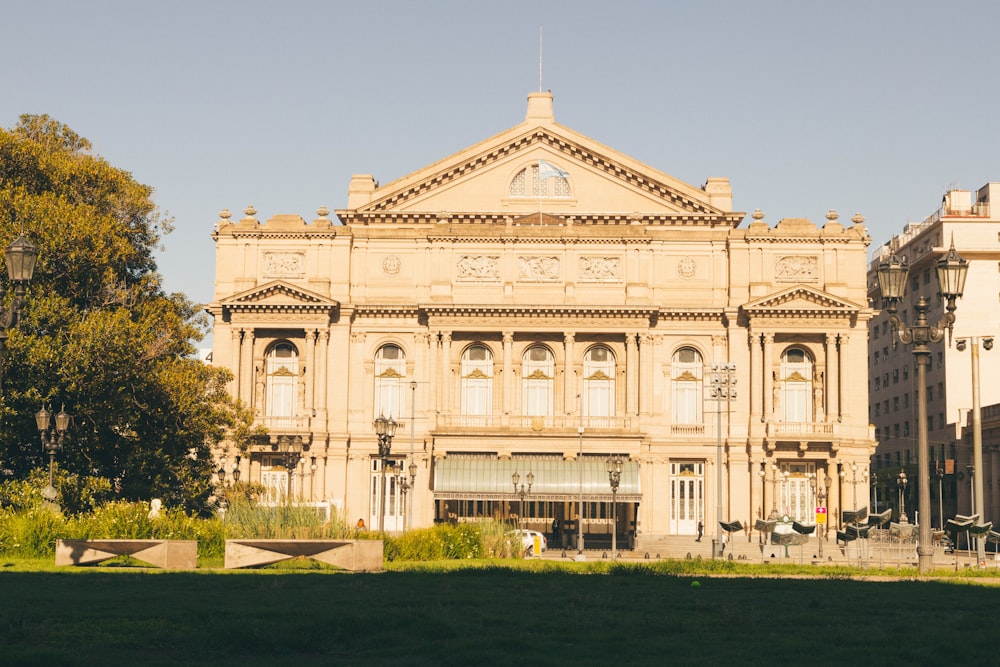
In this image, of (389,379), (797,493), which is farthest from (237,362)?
(797,493)

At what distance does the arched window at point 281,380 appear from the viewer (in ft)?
237

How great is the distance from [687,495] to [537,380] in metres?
10.1

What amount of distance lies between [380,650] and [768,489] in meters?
56.6

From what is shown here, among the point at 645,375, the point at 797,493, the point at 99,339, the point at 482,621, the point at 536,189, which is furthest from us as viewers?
the point at 536,189

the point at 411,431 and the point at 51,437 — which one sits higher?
the point at 411,431

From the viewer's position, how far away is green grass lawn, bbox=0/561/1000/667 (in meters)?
15.9

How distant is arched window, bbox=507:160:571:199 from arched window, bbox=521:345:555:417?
8659mm

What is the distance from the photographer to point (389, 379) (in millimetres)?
72500

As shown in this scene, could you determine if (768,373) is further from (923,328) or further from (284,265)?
(923,328)

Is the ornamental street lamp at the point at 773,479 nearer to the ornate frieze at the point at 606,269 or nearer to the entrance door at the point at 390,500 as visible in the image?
the ornate frieze at the point at 606,269

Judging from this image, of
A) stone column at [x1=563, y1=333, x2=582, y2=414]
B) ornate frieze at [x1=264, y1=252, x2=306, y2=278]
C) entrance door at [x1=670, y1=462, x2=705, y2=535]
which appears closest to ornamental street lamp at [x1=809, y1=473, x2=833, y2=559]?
entrance door at [x1=670, y1=462, x2=705, y2=535]

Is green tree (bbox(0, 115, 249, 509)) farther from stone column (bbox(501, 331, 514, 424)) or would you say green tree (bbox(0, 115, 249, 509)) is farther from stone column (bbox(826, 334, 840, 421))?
stone column (bbox(826, 334, 840, 421))

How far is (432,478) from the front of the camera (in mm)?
70188

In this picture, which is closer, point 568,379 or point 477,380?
point 568,379
